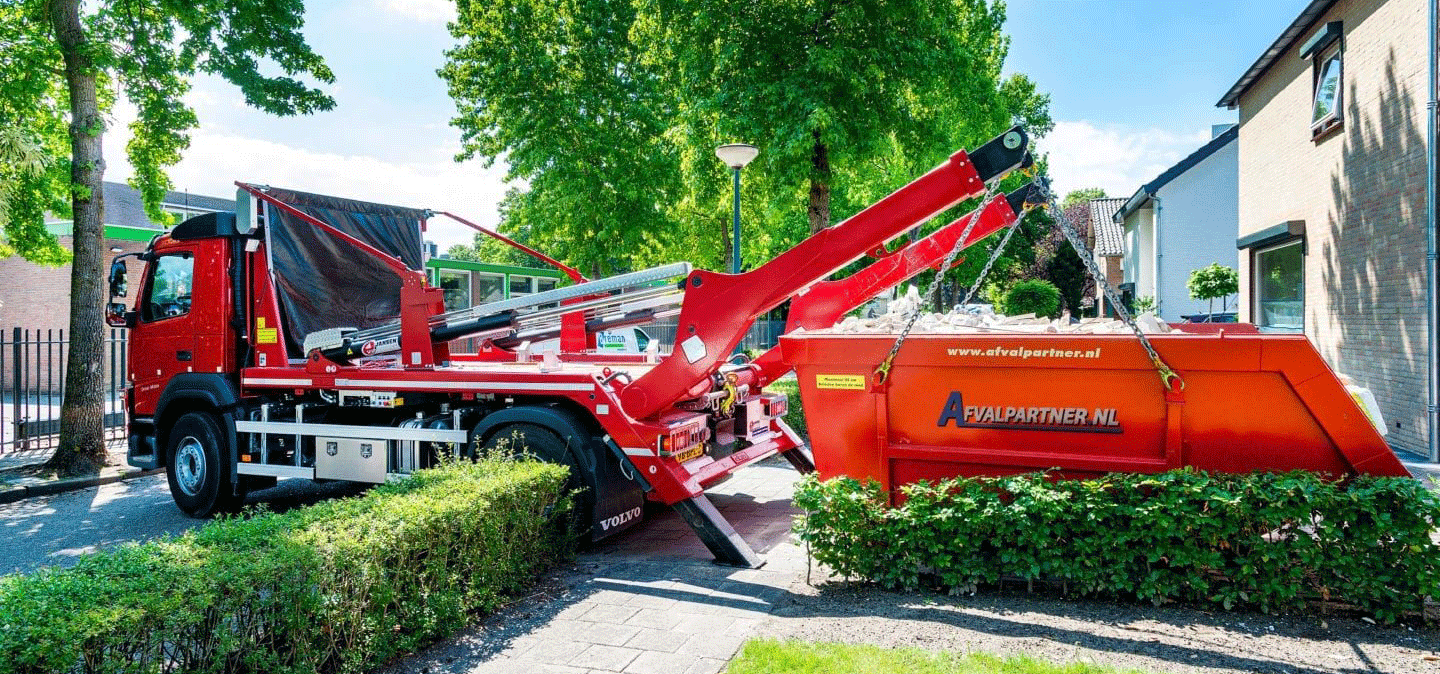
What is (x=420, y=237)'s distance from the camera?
9.45 m

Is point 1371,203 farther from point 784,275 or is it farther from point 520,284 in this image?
point 520,284

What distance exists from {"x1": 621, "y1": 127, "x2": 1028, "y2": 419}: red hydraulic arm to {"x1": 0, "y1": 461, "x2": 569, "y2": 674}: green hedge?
117 cm

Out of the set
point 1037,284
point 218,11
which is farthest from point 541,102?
point 1037,284

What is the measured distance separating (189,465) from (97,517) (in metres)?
1.09

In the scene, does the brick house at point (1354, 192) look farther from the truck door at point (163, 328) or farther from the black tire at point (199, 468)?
the truck door at point (163, 328)

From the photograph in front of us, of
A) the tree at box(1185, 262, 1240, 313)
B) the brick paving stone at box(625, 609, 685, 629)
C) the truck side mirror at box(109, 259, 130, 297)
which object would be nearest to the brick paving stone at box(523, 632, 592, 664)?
the brick paving stone at box(625, 609, 685, 629)

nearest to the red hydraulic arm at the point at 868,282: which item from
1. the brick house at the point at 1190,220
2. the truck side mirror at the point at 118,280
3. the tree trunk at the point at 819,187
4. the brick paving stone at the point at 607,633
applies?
the brick paving stone at the point at 607,633

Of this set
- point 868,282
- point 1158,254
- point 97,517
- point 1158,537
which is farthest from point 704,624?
point 1158,254

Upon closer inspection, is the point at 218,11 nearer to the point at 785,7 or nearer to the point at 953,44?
the point at 785,7

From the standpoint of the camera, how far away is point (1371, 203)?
1091 centimetres

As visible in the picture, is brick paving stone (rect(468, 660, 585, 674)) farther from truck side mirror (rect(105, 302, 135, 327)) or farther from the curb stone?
the curb stone

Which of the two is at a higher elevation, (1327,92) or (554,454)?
(1327,92)

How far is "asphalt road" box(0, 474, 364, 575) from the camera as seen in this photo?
7.16 m

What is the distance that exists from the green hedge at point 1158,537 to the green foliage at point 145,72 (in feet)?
32.9
